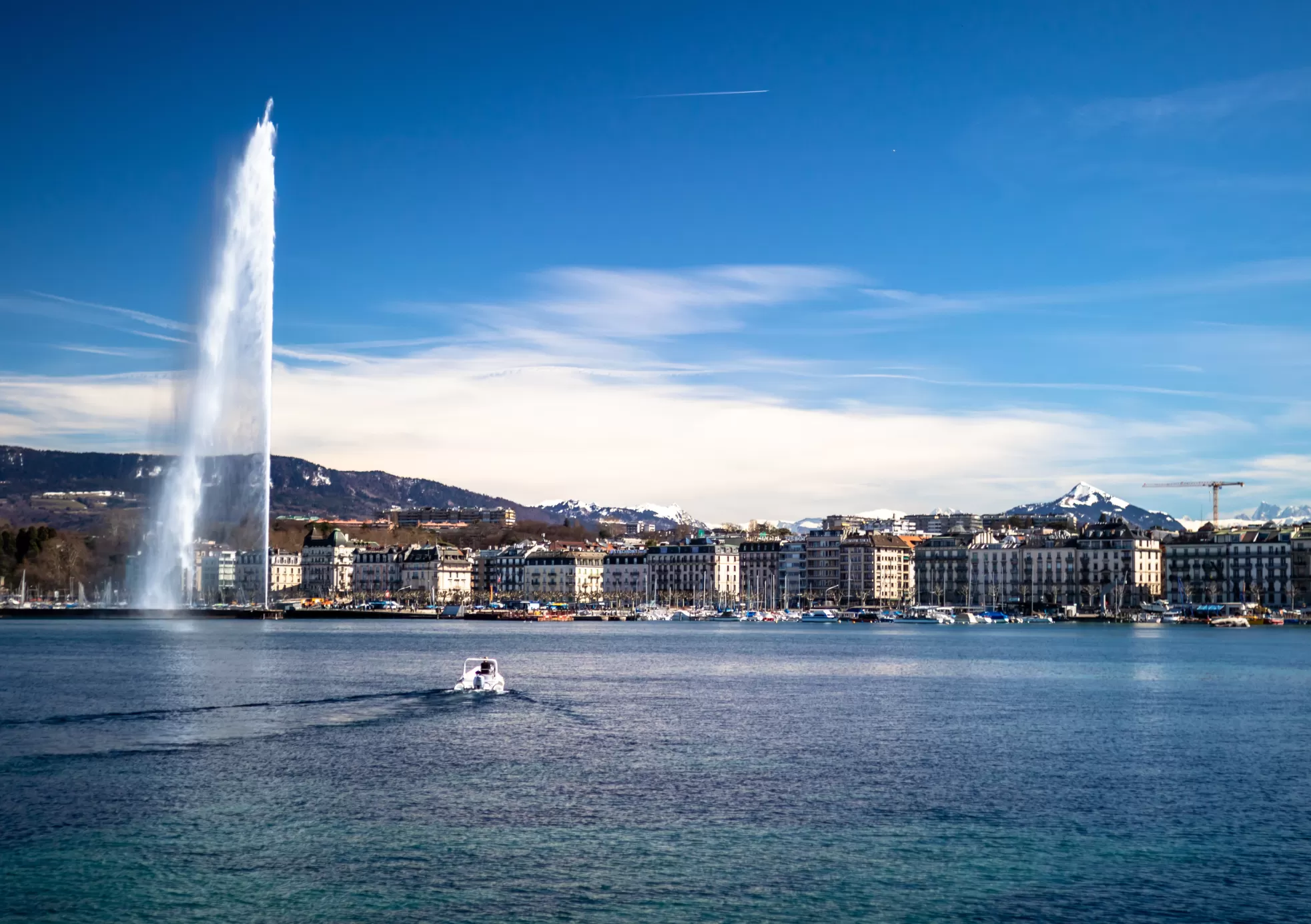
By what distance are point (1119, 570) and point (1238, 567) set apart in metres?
14.1

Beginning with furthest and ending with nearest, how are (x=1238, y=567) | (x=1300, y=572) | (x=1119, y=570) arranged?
1. (x=1119, y=570)
2. (x=1238, y=567)
3. (x=1300, y=572)

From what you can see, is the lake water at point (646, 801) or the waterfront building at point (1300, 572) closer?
the lake water at point (646, 801)

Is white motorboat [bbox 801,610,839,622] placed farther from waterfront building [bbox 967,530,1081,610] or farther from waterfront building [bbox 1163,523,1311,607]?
waterfront building [bbox 1163,523,1311,607]

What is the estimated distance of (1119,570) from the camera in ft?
620

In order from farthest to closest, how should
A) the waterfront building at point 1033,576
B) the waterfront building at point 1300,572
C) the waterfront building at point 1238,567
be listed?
the waterfront building at point 1033,576
the waterfront building at point 1238,567
the waterfront building at point 1300,572

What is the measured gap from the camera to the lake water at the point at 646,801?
891 inches

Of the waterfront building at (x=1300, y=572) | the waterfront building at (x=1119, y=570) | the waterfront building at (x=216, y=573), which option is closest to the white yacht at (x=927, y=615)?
the waterfront building at (x=1119, y=570)

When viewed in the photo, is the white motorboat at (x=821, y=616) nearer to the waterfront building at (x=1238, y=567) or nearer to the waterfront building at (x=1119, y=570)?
the waterfront building at (x=1119, y=570)

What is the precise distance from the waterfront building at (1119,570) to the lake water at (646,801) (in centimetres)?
12982

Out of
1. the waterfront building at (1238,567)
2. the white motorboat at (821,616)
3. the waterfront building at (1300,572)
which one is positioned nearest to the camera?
the waterfront building at (1300,572)

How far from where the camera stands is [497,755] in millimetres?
36688

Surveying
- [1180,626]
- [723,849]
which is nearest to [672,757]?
[723,849]

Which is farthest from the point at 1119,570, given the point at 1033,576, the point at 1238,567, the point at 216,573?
the point at 216,573

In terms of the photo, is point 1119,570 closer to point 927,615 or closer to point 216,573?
point 927,615
